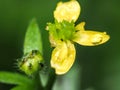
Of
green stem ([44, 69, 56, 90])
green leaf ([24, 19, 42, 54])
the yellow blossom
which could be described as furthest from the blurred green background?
the yellow blossom

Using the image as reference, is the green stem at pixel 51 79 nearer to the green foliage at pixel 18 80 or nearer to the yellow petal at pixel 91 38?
the green foliage at pixel 18 80

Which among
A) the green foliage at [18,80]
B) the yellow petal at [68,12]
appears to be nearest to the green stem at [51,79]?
the green foliage at [18,80]

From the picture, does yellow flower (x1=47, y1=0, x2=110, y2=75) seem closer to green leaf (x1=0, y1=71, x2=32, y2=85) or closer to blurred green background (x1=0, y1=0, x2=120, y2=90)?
green leaf (x1=0, y1=71, x2=32, y2=85)

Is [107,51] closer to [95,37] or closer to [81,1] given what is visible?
[81,1]

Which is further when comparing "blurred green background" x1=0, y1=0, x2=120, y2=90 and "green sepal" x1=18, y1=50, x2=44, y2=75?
"blurred green background" x1=0, y1=0, x2=120, y2=90

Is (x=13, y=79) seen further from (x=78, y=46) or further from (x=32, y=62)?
(x=78, y=46)

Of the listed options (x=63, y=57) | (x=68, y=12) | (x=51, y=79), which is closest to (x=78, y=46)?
(x=68, y=12)

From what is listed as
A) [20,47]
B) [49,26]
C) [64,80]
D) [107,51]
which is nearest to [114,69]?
[107,51]
